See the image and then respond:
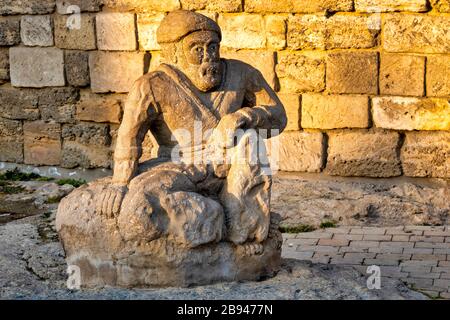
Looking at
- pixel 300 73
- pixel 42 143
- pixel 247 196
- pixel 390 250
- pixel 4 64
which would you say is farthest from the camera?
pixel 4 64

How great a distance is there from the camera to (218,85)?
24.0 feet

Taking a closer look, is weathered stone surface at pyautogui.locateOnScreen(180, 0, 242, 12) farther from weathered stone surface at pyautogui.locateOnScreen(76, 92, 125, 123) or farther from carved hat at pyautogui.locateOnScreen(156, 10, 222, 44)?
carved hat at pyautogui.locateOnScreen(156, 10, 222, 44)

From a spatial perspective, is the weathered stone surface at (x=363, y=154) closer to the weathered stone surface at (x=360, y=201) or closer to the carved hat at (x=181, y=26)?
the weathered stone surface at (x=360, y=201)

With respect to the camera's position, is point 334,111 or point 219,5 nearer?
point 334,111

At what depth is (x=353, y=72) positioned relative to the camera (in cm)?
1045

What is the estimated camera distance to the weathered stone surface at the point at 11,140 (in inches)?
457

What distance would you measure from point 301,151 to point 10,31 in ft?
11.0

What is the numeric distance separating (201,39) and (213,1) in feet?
12.1

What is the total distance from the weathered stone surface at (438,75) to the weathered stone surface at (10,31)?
4294 millimetres

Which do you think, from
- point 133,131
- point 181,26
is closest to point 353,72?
point 181,26

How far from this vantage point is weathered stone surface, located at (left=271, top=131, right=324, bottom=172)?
1060 centimetres

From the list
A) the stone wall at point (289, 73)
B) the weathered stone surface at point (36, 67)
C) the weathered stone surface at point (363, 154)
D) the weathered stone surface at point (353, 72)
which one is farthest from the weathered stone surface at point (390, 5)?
the weathered stone surface at point (36, 67)

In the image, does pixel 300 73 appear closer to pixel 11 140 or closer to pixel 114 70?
pixel 114 70

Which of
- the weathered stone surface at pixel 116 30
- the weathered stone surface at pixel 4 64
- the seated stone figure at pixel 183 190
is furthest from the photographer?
the weathered stone surface at pixel 4 64
